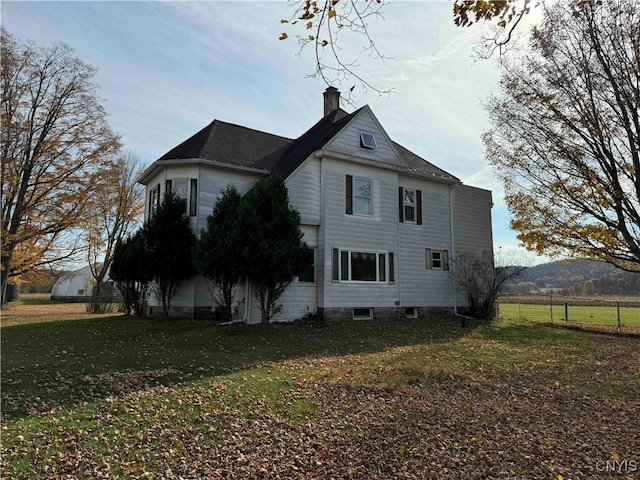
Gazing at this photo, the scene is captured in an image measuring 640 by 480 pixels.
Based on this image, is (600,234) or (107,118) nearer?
(600,234)

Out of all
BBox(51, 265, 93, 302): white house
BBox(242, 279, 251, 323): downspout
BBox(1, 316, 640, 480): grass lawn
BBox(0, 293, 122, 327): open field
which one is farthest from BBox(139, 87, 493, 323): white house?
BBox(51, 265, 93, 302): white house

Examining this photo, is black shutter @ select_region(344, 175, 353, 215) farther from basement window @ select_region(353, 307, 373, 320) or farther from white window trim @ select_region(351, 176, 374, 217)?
basement window @ select_region(353, 307, 373, 320)

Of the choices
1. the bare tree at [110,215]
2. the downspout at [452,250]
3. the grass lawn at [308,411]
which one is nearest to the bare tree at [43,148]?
the bare tree at [110,215]

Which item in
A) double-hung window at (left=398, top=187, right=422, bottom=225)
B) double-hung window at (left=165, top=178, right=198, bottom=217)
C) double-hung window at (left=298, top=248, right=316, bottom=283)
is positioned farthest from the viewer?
double-hung window at (left=398, top=187, right=422, bottom=225)

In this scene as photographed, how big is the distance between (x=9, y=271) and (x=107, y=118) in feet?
29.7

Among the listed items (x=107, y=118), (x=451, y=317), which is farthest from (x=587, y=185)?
(x=107, y=118)

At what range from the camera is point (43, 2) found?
7.46 m

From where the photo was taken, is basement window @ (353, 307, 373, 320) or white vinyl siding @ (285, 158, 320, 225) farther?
basement window @ (353, 307, 373, 320)

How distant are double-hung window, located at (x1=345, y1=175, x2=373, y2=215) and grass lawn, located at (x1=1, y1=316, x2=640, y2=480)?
6691mm

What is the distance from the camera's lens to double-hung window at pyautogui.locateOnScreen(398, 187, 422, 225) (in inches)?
708

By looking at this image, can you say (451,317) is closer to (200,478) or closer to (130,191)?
(200,478)

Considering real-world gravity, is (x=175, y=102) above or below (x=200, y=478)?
above

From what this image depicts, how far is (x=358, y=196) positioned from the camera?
1650cm

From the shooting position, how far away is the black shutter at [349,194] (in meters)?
16.2
